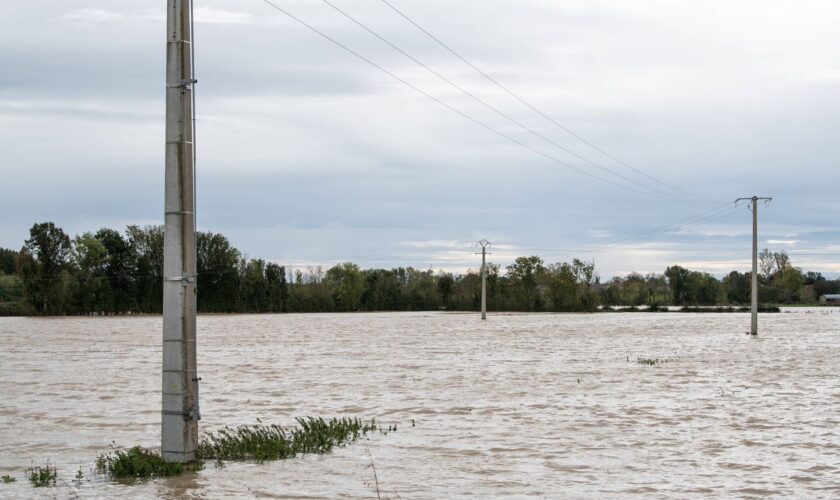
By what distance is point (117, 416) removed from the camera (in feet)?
69.7

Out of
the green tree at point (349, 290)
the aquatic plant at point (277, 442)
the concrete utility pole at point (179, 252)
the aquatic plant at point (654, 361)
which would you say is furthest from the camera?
the green tree at point (349, 290)

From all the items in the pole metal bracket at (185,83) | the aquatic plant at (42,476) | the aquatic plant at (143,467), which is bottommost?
the aquatic plant at (42,476)

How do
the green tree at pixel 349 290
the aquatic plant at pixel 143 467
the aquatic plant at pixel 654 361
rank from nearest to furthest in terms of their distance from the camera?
the aquatic plant at pixel 143 467 < the aquatic plant at pixel 654 361 < the green tree at pixel 349 290

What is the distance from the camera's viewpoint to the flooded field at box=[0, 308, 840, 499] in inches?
525

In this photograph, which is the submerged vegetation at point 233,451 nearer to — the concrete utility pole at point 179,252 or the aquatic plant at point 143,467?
the aquatic plant at point 143,467

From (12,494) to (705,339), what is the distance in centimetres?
5231

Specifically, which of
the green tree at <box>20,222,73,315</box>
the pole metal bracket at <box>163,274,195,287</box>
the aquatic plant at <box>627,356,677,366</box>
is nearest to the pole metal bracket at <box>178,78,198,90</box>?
the pole metal bracket at <box>163,274,195,287</box>

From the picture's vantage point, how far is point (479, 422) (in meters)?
19.8

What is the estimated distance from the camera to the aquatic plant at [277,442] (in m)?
14.8

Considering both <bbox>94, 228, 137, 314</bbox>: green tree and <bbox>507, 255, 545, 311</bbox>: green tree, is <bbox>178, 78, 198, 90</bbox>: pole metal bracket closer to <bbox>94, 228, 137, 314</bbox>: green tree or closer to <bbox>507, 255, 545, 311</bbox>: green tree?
<bbox>94, 228, 137, 314</bbox>: green tree

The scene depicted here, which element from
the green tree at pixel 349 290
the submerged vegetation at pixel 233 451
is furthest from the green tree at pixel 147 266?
the submerged vegetation at pixel 233 451

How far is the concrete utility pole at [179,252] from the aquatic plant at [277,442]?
1.06 meters

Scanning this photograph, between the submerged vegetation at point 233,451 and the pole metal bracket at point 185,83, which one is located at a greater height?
the pole metal bracket at point 185,83

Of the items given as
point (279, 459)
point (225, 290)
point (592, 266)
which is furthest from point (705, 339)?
point (592, 266)
